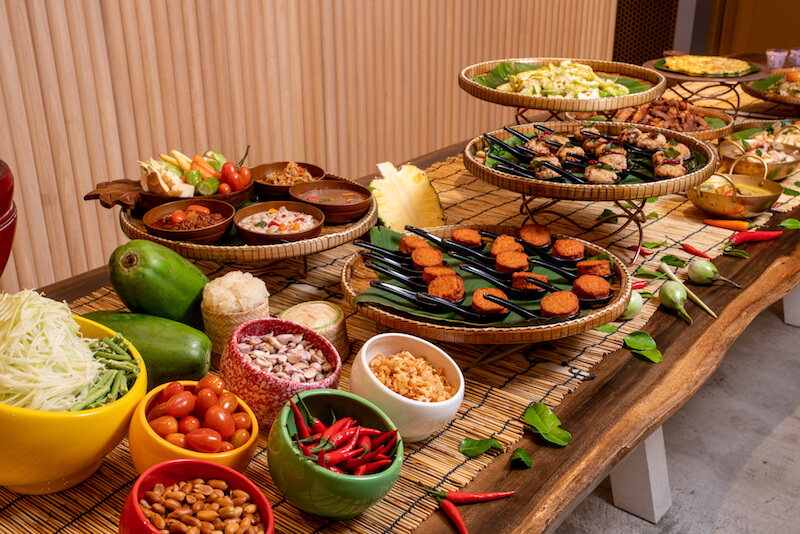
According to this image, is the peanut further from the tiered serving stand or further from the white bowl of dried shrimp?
the tiered serving stand

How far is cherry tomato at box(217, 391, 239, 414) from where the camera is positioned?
1.18m

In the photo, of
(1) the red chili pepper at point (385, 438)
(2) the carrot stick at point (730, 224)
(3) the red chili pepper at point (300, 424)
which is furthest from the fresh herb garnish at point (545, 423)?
(2) the carrot stick at point (730, 224)

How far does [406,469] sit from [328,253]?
1.06m

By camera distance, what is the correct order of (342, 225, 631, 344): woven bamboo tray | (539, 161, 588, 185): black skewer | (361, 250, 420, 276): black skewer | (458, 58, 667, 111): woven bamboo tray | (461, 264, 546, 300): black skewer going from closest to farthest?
(342, 225, 631, 344): woven bamboo tray, (461, 264, 546, 300): black skewer, (361, 250, 420, 276): black skewer, (539, 161, 588, 185): black skewer, (458, 58, 667, 111): woven bamboo tray

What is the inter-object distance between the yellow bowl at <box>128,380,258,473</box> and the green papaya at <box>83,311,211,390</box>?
0.69ft

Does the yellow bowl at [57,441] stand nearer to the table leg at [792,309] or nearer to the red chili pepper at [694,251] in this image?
the red chili pepper at [694,251]

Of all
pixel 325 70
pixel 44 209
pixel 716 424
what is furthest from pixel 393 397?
pixel 325 70

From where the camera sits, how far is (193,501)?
3.34 ft

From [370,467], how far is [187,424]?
0.31 meters

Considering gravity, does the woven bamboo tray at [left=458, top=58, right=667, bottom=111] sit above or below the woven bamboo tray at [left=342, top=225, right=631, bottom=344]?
above

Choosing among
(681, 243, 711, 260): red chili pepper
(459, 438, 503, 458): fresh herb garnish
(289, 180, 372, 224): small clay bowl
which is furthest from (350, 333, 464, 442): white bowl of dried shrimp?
(681, 243, 711, 260): red chili pepper

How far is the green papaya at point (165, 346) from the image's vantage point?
1.40 metres

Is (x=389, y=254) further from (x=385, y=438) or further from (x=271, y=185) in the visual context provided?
(x=385, y=438)

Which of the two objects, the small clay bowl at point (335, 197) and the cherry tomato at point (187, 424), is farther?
the small clay bowl at point (335, 197)
